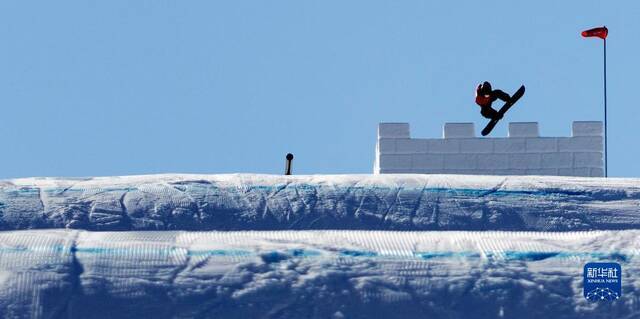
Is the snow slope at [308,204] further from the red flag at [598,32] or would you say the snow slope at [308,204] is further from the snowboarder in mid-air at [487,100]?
the red flag at [598,32]

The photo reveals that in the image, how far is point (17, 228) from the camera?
12.2m

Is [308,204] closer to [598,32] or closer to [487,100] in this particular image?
[487,100]

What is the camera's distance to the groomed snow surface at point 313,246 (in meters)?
11.7

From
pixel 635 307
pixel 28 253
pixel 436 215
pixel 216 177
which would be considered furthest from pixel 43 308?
pixel 635 307

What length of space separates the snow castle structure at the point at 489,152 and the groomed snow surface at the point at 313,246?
1161mm

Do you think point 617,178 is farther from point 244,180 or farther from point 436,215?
point 244,180

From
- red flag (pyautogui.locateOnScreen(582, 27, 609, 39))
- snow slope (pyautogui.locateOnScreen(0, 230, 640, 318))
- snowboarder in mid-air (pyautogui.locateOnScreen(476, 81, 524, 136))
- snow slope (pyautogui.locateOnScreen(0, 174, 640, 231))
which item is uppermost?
red flag (pyautogui.locateOnScreen(582, 27, 609, 39))

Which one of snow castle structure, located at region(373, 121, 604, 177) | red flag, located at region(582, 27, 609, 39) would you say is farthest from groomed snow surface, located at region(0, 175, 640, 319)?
red flag, located at region(582, 27, 609, 39)

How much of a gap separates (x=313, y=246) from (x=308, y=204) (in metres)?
0.44

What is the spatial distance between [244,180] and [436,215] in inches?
46.9

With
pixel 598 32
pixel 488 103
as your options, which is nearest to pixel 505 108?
pixel 488 103

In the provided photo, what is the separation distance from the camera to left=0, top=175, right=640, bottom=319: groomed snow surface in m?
11.7

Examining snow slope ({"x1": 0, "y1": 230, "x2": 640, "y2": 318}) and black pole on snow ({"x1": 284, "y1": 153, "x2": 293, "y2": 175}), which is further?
black pole on snow ({"x1": 284, "y1": 153, "x2": 293, "y2": 175})

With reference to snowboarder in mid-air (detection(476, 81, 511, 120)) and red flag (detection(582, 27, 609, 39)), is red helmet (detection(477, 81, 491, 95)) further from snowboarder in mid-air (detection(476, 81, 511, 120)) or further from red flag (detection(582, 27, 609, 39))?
red flag (detection(582, 27, 609, 39))
